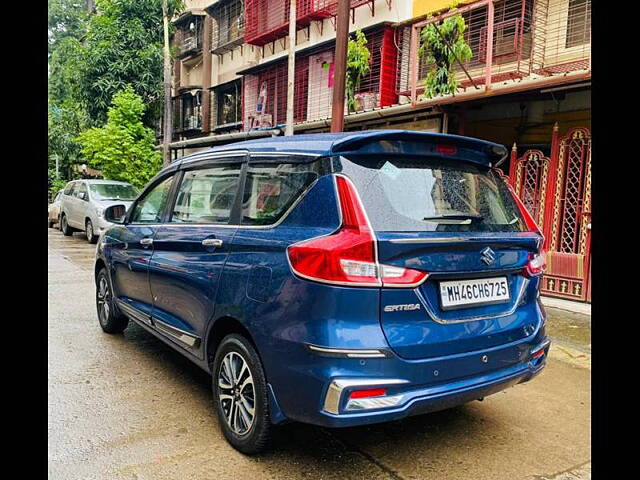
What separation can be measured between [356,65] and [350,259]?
1065 centimetres

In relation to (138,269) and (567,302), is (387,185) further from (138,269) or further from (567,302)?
(567,302)

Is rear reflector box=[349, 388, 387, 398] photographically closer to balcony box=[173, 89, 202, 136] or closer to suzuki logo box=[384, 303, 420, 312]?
suzuki logo box=[384, 303, 420, 312]

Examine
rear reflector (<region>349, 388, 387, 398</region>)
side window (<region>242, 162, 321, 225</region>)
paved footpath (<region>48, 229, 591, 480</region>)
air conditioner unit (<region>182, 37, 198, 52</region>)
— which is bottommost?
paved footpath (<region>48, 229, 591, 480</region>)

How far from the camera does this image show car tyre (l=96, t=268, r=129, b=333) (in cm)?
542

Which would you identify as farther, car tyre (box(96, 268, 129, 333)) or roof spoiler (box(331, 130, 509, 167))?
car tyre (box(96, 268, 129, 333))

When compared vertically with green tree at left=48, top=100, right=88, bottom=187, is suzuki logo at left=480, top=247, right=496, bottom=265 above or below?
below

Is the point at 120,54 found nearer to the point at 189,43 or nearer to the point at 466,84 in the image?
the point at 189,43

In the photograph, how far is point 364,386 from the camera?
252 centimetres

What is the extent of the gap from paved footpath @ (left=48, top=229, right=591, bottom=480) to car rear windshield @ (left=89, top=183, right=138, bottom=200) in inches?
413

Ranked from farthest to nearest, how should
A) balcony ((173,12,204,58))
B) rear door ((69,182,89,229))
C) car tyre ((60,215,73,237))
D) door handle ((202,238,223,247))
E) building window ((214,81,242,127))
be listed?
balcony ((173,12,204,58)), building window ((214,81,242,127)), car tyre ((60,215,73,237)), rear door ((69,182,89,229)), door handle ((202,238,223,247))

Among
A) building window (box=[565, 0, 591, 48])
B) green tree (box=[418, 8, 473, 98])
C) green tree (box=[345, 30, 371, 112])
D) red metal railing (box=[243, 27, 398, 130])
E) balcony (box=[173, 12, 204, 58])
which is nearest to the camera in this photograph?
building window (box=[565, 0, 591, 48])

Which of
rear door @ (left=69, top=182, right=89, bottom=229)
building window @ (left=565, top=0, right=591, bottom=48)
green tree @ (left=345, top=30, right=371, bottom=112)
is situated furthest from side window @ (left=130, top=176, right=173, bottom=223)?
rear door @ (left=69, top=182, right=89, bottom=229)

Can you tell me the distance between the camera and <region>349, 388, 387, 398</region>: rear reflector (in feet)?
8.29
